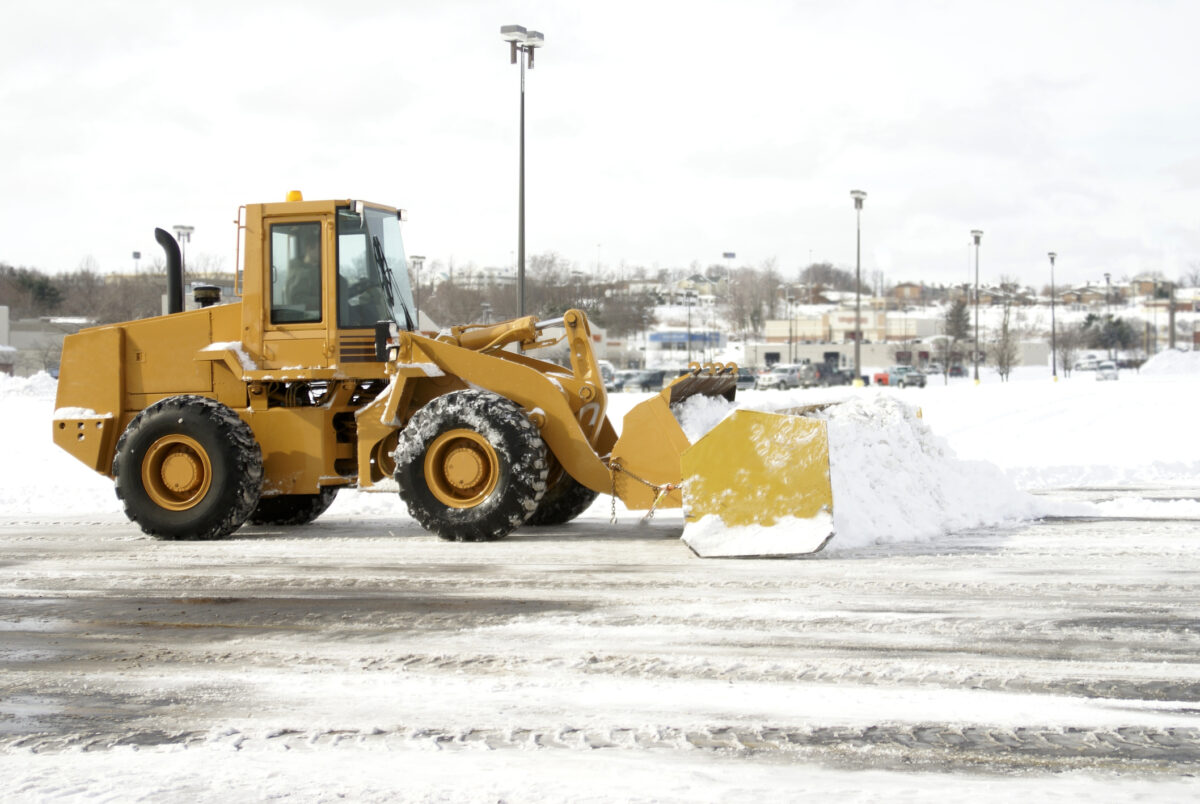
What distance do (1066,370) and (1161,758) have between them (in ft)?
283

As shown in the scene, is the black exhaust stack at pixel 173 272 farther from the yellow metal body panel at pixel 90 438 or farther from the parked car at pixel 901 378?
the parked car at pixel 901 378

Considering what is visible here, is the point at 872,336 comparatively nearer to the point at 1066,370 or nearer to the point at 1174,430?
the point at 1066,370

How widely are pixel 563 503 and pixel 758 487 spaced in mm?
2747

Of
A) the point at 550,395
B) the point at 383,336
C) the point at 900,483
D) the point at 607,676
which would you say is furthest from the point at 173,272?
the point at 607,676

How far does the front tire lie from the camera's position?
966 cm

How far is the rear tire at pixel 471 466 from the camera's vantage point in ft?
29.6

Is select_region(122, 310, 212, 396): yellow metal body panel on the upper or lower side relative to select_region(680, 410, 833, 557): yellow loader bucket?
upper

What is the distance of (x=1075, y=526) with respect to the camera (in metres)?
9.75

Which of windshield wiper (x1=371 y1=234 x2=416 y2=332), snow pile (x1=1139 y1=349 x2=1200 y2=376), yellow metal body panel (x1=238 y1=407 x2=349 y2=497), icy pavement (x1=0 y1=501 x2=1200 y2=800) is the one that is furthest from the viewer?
snow pile (x1=1139 y1=349 x2=1200 y2=376)

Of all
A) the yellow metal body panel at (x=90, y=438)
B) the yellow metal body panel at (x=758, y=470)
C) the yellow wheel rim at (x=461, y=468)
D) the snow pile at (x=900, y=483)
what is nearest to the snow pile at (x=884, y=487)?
the snow pile at (x=900, y=483)

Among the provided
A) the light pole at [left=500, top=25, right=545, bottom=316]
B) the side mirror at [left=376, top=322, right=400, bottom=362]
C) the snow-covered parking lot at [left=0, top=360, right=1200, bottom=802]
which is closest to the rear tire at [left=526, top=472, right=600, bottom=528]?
the snow-covered parking lot at [left=0, top=360, right=1200, bottom=802]

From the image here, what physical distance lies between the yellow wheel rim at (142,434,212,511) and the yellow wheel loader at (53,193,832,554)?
14 mm

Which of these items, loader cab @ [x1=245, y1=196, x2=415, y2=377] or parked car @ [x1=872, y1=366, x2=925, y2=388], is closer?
loader cab @ [x1=245, y1=196, x2=415, y2=377]

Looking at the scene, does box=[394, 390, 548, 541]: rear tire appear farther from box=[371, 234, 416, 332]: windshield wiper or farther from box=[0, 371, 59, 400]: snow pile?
box=[0, 371, 59, 400]: snow pile
